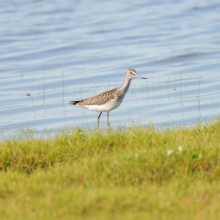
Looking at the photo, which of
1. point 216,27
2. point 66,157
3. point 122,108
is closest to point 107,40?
point 216,27

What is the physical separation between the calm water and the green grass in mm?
4272

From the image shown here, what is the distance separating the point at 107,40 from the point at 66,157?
24.4 metres

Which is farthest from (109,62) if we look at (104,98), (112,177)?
(112,177)

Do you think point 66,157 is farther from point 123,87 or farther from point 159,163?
point 123,87

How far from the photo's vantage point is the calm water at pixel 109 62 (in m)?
15.9

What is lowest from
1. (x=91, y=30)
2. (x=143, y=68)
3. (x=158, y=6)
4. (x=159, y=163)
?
(x=159, y=163)

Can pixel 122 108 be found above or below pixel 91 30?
below

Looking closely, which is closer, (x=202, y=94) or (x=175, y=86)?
(x=202, y=94)

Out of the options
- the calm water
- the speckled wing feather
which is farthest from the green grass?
the calm water

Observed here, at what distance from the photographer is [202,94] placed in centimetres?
1795

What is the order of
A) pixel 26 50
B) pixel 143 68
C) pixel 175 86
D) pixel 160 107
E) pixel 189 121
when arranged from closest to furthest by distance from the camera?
1. pixel 189 121
2. pixel 160 107
3. pixel 175 86
4. pixel 143 68
5. pixel 26 50

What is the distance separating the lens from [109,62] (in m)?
25.1

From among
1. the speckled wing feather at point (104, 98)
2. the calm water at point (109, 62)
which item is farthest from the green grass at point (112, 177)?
the calm water at point (109, 62)

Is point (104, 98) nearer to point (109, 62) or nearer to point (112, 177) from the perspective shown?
point (112, 177)
